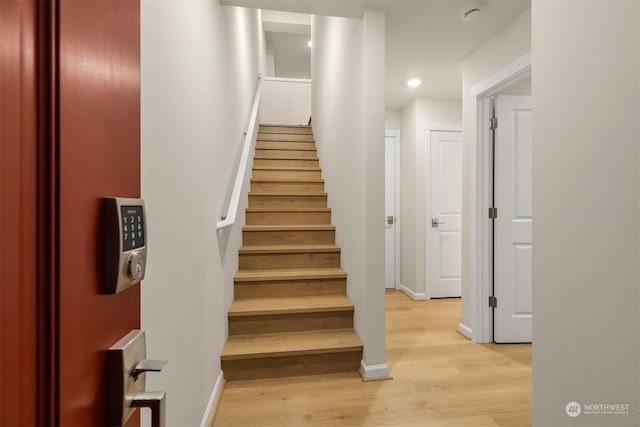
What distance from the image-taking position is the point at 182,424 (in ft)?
3.82

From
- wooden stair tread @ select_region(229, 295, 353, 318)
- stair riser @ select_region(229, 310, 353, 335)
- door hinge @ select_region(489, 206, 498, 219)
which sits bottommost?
stair riser @ select_region(229, 310, 353, 335)

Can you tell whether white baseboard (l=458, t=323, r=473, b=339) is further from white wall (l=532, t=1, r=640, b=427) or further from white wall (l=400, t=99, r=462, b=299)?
white wall (l=532, t=1, r=640, b=427)

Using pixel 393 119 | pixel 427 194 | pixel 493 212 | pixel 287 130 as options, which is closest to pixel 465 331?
pixel 493 212

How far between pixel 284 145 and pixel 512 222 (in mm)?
2938

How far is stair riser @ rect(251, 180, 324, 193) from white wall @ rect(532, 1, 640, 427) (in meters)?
A: 2.66

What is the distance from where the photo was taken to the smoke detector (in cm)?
196

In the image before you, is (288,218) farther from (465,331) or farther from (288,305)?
(465,331)

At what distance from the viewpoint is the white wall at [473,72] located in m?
2.18

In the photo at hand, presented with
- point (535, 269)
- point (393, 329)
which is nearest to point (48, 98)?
point (535, 269)

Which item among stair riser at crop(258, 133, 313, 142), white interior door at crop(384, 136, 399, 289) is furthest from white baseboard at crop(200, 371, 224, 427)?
stair riser at crop(258, 133, 313, 142)

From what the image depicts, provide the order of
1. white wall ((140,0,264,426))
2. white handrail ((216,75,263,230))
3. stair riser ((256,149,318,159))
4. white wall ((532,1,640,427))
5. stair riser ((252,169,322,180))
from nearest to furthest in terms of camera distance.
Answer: white wall ((532,1,640,427))
white wall ((140,0,264,426))
white handrail ((216,75,263,230))
stair riser ((252,169,322,180))
stair riser ((256,149,318,159))

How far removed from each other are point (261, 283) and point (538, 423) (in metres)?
1.85

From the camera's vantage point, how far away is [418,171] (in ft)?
12.5

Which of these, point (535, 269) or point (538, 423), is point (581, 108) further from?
point (538, 423)
